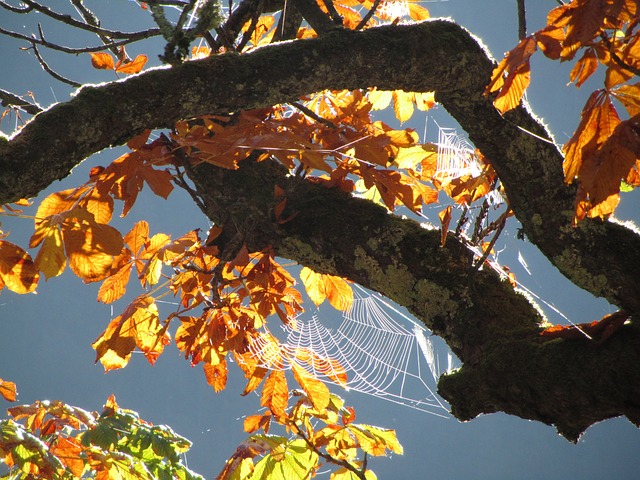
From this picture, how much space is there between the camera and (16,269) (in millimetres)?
513

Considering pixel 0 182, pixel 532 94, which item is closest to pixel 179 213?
pixel 532 94

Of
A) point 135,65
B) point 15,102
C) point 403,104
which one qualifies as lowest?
point 403,104

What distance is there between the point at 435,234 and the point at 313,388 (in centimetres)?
30

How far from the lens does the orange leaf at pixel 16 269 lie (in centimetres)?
50

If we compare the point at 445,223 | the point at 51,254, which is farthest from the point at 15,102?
the point at 445,223

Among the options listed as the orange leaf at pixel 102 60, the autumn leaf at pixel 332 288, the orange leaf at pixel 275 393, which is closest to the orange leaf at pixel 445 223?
the autumn leaf at pixel 332 288

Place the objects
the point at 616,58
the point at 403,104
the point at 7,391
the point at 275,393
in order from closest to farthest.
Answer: the point at 616,58 → the point at 275,393 → the point at 403,104 → the point at 7,391

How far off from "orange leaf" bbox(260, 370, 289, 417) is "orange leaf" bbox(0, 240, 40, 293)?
0.41 metres

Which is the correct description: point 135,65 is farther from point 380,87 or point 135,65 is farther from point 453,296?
point 453,296

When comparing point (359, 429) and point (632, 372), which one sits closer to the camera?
point (632, 372)

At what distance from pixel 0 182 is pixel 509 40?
23.3 ft

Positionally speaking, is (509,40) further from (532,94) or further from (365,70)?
(365,70)

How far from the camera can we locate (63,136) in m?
0.44

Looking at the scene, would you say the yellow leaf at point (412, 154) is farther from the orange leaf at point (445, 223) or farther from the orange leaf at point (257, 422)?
the orange leaf at point (257, 422)
